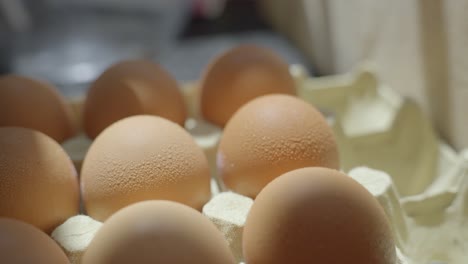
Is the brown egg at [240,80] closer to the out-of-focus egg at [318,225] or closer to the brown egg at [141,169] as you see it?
the brown egg at [141,169]

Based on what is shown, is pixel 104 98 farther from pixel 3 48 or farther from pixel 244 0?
pixel 244 0

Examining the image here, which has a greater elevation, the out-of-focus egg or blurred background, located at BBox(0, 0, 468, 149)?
the out-of-focus egg

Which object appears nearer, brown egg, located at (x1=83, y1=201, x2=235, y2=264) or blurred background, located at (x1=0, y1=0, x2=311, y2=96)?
brown egg, located at (x1=83, y1=201, x2=235, y2=264)

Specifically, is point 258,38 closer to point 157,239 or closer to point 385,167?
point 385,167

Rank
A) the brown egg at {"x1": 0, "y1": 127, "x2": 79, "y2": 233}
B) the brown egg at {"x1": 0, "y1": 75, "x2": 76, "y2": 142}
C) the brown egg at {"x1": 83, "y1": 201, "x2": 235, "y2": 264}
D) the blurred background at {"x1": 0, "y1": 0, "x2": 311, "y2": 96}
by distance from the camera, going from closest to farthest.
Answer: the brown egg at {"x1": 83, "y1": 201, "x2": 235, "y2": 264}
the brown egg at {"x1": 0, "y1": 127, "x2": 79, "y2": 233}
the brown egg at {"x1": 0, "y1": 75, "x2": 76, "y2": 142}
the blurred background at {"x1": 0, "y1": 0, "x2": 311, "y2": 96}

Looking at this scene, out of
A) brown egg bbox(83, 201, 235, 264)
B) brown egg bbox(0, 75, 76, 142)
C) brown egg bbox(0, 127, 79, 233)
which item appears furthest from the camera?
brown egg bbox(0, 75, 76, 142)

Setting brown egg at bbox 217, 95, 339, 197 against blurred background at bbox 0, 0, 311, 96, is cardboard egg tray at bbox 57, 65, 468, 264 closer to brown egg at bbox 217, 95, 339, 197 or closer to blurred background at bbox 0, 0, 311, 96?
brown egg at bbox 217, 95, 339, 197

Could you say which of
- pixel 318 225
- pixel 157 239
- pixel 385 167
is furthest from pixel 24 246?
pixel 385 167

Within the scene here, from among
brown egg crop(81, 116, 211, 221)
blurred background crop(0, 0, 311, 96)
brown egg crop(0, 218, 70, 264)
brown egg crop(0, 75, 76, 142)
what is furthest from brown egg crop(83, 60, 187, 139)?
blurred background crop(0, 0, 311, 96)
